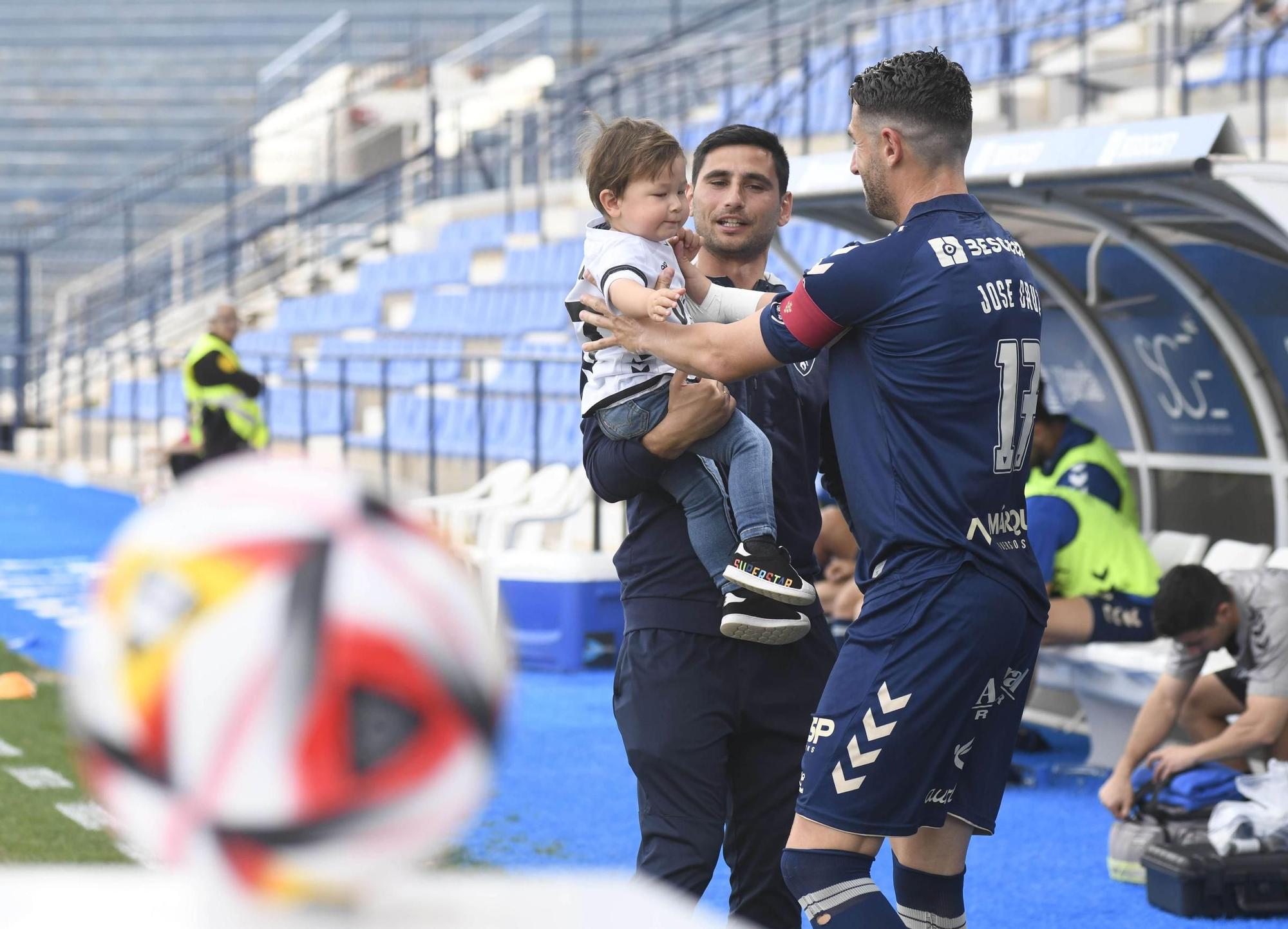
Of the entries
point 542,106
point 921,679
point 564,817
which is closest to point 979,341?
point 921,679

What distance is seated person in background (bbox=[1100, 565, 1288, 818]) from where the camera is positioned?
5297mm

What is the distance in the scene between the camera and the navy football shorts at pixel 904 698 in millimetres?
2799

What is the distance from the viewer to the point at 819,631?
3297mm

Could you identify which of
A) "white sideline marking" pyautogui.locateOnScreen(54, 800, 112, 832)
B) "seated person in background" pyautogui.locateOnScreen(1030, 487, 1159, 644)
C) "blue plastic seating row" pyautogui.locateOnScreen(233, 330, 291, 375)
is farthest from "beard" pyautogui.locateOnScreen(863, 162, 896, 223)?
"blue plastic seating row" pyautogui.locateOnScreen(233, 330, 291, 375)

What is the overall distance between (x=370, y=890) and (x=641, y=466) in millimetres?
2248

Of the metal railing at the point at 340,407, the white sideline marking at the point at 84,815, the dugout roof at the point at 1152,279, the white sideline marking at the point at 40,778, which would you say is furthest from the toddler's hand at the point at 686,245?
the metal railing at the point at 340,407

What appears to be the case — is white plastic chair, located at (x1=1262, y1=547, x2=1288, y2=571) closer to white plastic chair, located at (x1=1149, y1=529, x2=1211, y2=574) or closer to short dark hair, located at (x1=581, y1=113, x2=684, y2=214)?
white plastic chair, located at (x1=1149, y1=529, x2=1211, y2=574)

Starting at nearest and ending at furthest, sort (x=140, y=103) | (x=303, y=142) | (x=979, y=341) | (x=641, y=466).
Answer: (x=979, y=341) → (x=641, y=466) → (x=303, y=142) → (x=140, y=103)

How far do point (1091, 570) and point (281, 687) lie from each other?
618 centimetres

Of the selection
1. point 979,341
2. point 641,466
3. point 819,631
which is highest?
point 979,341

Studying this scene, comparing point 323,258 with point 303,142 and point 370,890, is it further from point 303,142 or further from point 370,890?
point 370,890

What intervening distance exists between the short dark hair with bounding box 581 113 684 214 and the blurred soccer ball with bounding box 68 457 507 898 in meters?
2.26

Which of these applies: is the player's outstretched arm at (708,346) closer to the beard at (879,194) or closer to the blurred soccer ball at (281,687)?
the beard at (879,194)

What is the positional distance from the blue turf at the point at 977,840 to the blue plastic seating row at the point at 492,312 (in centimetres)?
767
